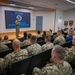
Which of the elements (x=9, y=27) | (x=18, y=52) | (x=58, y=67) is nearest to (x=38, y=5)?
(x=9, y=27)

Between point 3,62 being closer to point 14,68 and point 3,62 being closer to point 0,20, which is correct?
point 14,68

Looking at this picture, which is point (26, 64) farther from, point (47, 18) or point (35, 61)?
point (47, 18)

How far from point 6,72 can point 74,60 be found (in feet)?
4.84

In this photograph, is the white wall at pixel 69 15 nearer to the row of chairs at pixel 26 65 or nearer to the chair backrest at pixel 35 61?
the row of chairs at pixel 26 65

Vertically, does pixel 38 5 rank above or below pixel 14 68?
above

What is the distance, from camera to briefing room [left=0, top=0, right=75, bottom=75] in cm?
191

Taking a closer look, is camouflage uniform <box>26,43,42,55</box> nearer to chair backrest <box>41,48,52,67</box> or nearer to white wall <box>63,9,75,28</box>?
chair backrest <box>41,48,52,67</box>

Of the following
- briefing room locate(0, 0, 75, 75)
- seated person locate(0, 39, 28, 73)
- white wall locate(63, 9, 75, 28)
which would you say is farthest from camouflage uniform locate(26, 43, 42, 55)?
white wall locate(63, 9, 75, 28)

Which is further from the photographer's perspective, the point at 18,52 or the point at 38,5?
the point at 38,5

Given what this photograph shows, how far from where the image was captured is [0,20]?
35.3ft

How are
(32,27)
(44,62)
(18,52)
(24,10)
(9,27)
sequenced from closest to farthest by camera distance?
(18,52) → (44,62) → (9,27) → (24,10) → (32,27)

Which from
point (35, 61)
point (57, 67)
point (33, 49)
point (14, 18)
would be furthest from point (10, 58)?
point (14, 18)

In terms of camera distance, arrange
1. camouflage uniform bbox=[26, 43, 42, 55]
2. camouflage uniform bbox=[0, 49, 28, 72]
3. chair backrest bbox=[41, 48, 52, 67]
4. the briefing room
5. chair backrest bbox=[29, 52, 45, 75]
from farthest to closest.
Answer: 1. camouflage uniform bbox=[26, 43, 42, 55]
2. chair backrest bbox=[41, 48, 52, 67]
3. chair backrest bbox=[29, 52, 45, 75]
4. camouflage uniform bbox=[0, 49, 28, 72]
5. the briefing room

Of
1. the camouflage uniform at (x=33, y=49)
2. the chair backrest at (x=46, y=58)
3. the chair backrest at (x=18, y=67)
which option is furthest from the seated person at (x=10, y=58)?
the chair backrest at (x=46, y=58)
